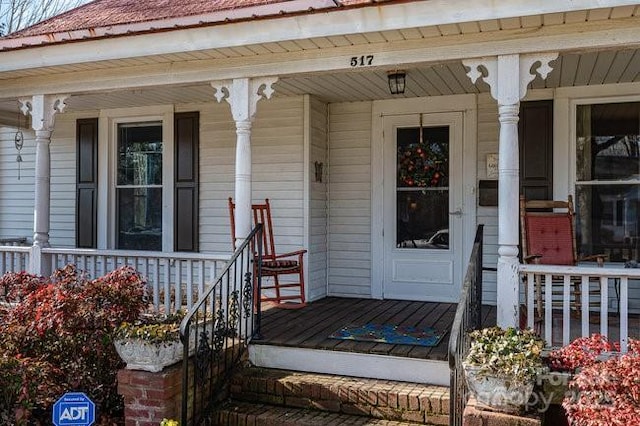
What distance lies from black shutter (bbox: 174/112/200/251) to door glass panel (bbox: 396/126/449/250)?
230 cm

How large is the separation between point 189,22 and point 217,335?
232 centimetres

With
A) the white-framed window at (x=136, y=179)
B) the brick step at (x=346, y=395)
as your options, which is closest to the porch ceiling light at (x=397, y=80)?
the brick step at (x=346, y=395)

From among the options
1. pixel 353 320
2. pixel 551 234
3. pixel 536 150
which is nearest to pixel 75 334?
pixel 353 320

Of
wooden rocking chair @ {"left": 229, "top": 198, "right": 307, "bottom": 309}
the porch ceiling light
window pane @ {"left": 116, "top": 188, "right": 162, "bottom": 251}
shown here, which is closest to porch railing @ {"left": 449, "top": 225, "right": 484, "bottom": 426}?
the porch ceiling light

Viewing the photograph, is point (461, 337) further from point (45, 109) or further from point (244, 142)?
point (45, 109)

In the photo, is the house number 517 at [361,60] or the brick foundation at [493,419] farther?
the house number 517 at [361,60]

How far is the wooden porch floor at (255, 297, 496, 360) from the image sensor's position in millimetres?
4168

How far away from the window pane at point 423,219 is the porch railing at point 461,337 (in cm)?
194

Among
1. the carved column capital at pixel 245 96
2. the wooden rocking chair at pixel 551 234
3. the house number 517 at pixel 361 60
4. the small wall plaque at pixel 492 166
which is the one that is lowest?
the wooden rocking chair at pixel 551 234

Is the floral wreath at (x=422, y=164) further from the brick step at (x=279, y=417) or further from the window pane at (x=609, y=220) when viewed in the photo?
the brick step at (x=279, y=417)

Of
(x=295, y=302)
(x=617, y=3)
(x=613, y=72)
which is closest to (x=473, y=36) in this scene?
(x=617, y=3)

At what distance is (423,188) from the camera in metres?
6.15

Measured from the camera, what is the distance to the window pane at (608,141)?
539 cm

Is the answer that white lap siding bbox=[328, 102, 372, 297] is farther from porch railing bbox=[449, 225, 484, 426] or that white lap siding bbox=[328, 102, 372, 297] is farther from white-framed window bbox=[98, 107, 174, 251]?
porch railing bbox=[449, 225, 484, 426]
